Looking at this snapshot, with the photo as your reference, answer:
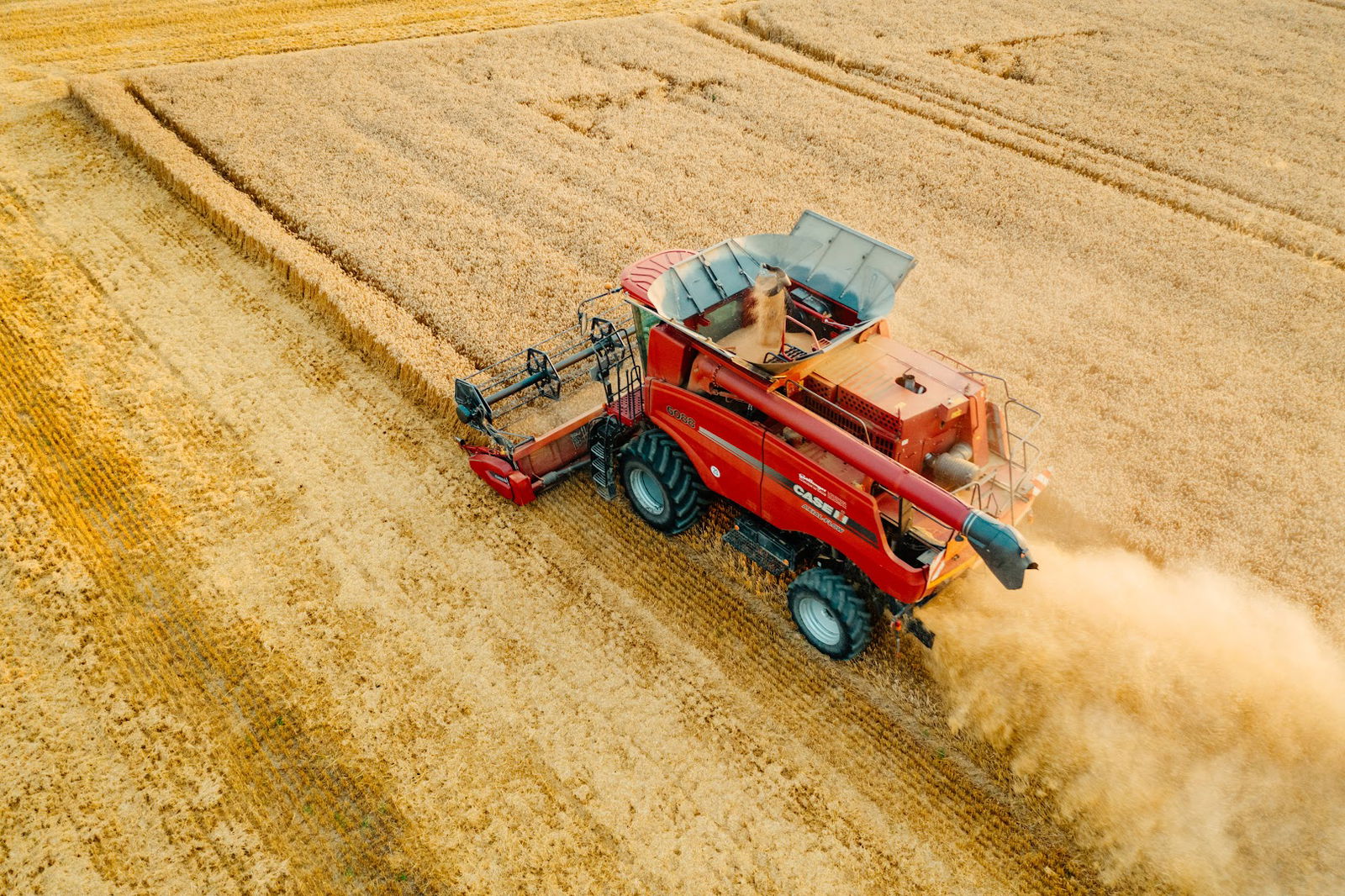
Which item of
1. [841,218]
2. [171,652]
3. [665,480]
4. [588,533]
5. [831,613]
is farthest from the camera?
[841,218]

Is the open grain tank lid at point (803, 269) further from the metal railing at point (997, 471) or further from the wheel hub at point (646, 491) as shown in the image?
the wheel hub at point (646, 491)

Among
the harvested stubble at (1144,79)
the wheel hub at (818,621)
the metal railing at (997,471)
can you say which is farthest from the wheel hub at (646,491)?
the harvested stubble at (1144,79)

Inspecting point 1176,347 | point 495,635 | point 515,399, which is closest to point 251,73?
point 515,399

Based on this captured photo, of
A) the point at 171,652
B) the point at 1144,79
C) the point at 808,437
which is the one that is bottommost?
the point at 171,652

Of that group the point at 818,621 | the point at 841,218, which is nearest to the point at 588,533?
the point at 818,621

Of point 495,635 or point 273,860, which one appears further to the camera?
point 495,635

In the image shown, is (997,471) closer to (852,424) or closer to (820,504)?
(852,424)

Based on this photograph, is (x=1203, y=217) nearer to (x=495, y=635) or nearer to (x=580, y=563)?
(x=580, y=563)
